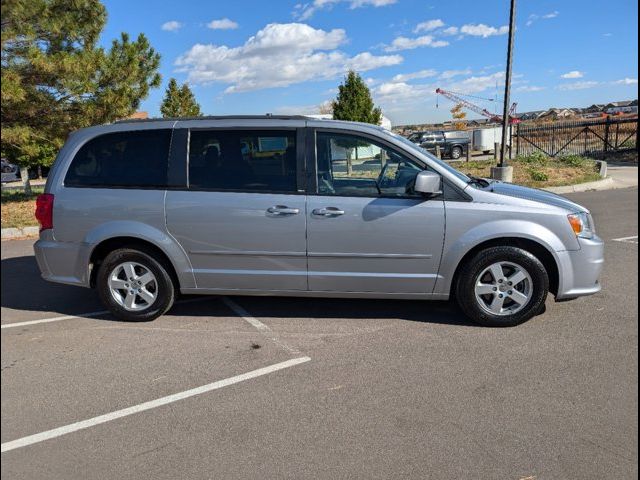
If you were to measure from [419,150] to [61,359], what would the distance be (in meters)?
3.46

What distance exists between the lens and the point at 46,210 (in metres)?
4.55

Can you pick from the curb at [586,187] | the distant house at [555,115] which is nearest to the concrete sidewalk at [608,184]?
the curb at [586,187]

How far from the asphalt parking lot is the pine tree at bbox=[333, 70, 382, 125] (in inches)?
879

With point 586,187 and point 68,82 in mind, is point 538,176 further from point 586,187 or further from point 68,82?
point 68,82

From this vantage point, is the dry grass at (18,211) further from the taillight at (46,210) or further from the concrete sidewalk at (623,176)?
the concrete sidewalk at (623,176)

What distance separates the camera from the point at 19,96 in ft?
28.3

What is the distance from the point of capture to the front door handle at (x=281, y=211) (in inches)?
168

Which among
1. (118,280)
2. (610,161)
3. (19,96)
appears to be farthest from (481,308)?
(610,161)

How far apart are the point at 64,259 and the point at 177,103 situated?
25.5 meters

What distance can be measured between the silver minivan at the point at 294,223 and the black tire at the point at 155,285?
1cm

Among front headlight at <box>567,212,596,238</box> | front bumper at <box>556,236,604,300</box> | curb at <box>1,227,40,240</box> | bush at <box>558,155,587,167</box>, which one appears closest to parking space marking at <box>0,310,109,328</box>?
front bumper at <box>556,236,604,300</box>

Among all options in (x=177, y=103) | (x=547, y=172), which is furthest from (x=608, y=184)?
(x=177, y=103)

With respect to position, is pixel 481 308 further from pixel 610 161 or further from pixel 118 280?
pixel 610 161

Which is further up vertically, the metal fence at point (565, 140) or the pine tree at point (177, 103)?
the pine tree at point (177, 103)
